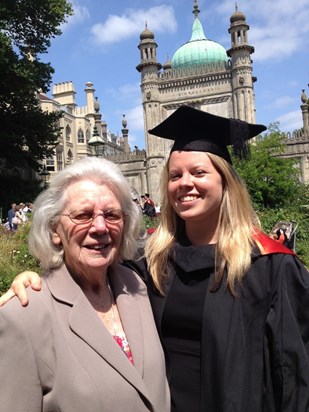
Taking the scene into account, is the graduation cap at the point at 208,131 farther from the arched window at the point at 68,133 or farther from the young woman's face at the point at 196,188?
the arched window at the point at 68,133

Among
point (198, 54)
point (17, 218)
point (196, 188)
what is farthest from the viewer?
point (198, 54)

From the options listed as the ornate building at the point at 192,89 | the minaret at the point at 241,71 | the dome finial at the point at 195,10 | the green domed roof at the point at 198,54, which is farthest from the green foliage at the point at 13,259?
the dome finial at the point at 195,10

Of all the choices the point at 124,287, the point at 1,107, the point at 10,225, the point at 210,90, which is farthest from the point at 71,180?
the point at 210,90

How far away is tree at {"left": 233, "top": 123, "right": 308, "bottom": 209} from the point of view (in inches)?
560

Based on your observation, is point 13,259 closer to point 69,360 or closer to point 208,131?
point 208,131

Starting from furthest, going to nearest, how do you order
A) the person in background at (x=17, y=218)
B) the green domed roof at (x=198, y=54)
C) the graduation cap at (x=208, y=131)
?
the green domed roof at (x=198, y=54), the person in background at (x=17, y=218), the graduation cap at (x=208, y=131)

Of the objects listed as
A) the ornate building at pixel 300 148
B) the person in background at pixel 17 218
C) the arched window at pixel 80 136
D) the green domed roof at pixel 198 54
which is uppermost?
the green domed roof at pixel 198 54

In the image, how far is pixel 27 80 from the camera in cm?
1948

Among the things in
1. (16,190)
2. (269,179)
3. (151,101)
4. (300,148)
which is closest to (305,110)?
(300,148)

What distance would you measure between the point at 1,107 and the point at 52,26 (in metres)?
4.99

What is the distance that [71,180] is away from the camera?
2.02m

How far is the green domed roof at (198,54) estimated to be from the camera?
36.6 metres

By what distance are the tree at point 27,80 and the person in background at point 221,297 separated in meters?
18.7

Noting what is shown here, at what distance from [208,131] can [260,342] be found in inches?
48.8
